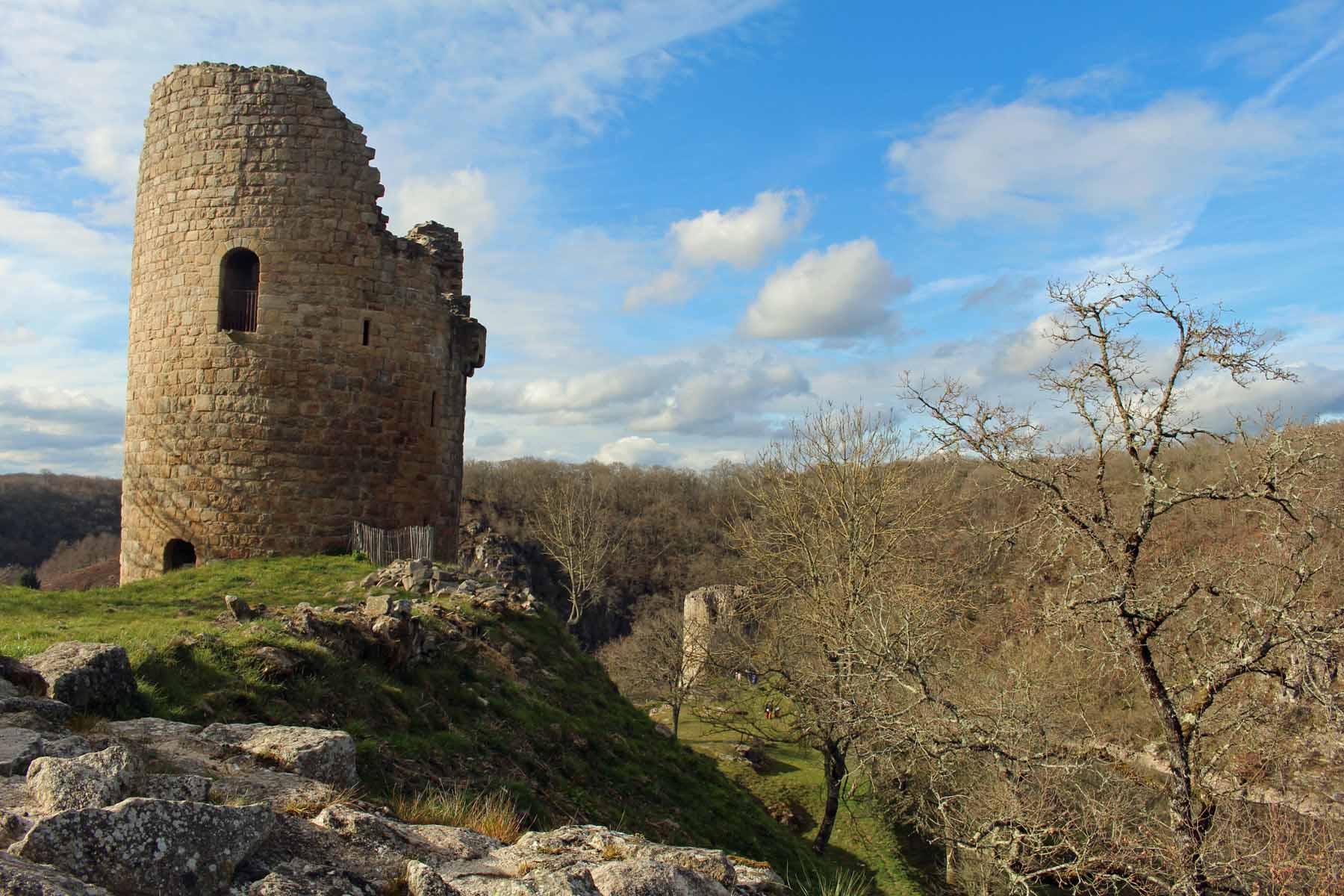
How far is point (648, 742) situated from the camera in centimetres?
1070

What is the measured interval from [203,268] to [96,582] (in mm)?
14255

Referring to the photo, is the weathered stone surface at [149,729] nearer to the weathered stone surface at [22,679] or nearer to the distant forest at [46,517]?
the weathered stone surface at [22,679]

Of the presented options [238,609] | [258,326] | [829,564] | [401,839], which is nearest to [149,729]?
[401,839]

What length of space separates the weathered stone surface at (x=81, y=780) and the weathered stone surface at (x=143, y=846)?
0.30m

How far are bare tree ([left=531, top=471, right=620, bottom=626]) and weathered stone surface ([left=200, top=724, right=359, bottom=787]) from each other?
3082 cm

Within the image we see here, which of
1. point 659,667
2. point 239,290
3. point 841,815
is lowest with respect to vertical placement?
point 841,815

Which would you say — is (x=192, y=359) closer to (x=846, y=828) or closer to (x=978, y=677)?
(x=978, y=677)

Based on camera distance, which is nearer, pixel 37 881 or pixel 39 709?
pixel 37 881

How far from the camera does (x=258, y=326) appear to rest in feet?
40.7

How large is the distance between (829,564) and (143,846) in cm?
1710

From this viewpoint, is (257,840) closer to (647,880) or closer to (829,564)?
(647,880)

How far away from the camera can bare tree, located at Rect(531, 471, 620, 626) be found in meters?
38.2

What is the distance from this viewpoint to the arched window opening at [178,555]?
12.8 meters

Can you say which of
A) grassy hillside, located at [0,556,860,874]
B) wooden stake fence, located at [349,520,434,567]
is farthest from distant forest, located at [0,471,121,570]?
grassy hillside, located at [0,556,860,874]
